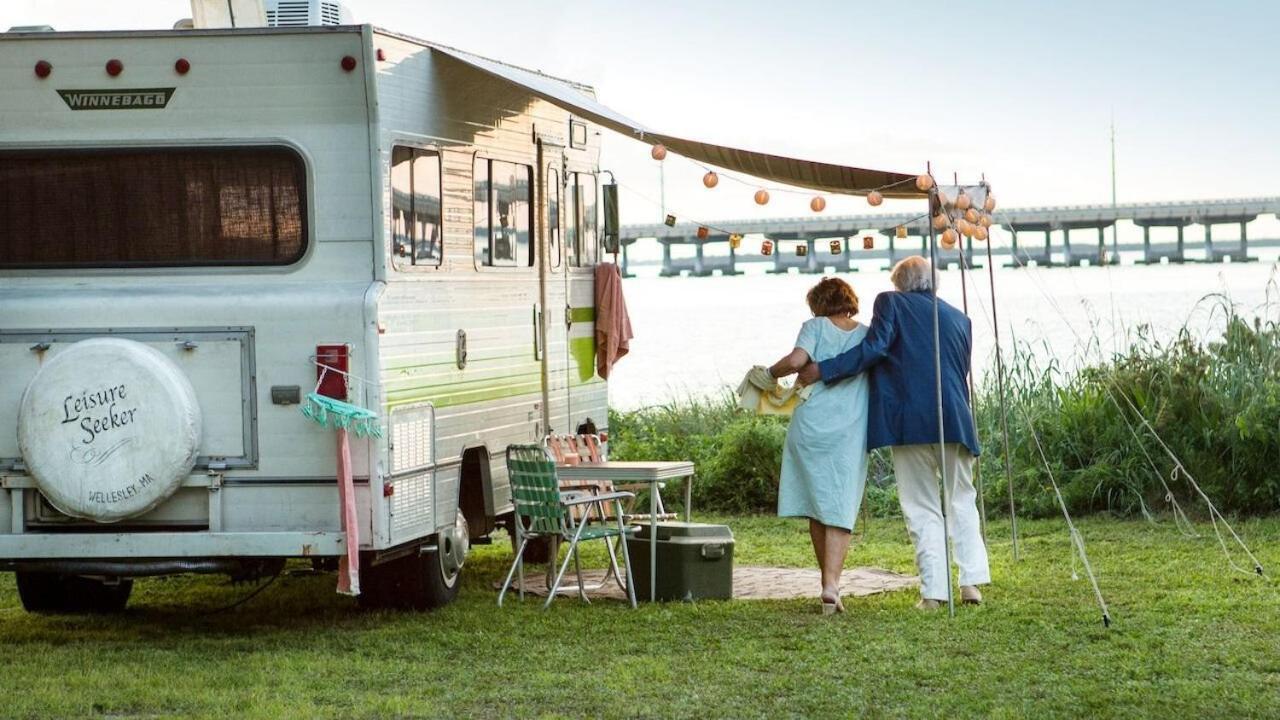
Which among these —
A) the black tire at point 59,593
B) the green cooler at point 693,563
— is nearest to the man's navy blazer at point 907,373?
the green cooler at point 693,563

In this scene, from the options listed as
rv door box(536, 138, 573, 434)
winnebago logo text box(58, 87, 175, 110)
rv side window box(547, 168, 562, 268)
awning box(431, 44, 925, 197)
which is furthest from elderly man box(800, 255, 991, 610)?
winnebago logo text box(58, 87, 175, 110)

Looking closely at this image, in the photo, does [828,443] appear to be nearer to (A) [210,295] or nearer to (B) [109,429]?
(A) [210,295]

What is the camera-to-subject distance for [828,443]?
8.41 metres

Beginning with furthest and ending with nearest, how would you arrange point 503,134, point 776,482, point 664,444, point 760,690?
point 664,444
point 776,482
point 503,134
point 760,690

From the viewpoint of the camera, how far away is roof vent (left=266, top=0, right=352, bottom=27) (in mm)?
8305

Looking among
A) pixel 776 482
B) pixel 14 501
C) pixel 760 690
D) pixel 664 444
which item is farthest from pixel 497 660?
pixel 664 444

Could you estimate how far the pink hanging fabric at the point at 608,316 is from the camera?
10508mm

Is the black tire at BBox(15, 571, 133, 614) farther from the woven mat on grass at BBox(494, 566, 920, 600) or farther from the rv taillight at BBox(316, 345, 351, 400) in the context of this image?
the rv taillight at BBox(316, 345, 351, 400)

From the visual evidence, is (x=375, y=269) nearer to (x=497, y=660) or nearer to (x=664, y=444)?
(x=497, y=660)

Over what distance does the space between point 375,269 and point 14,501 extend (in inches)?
71.6

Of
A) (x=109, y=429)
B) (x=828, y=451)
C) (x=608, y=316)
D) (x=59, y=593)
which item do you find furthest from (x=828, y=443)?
(x=59, y=593)

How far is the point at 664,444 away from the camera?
14.4 metres

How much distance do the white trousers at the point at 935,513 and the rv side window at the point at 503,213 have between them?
7.26 feet

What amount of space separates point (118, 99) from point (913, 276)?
366cm
